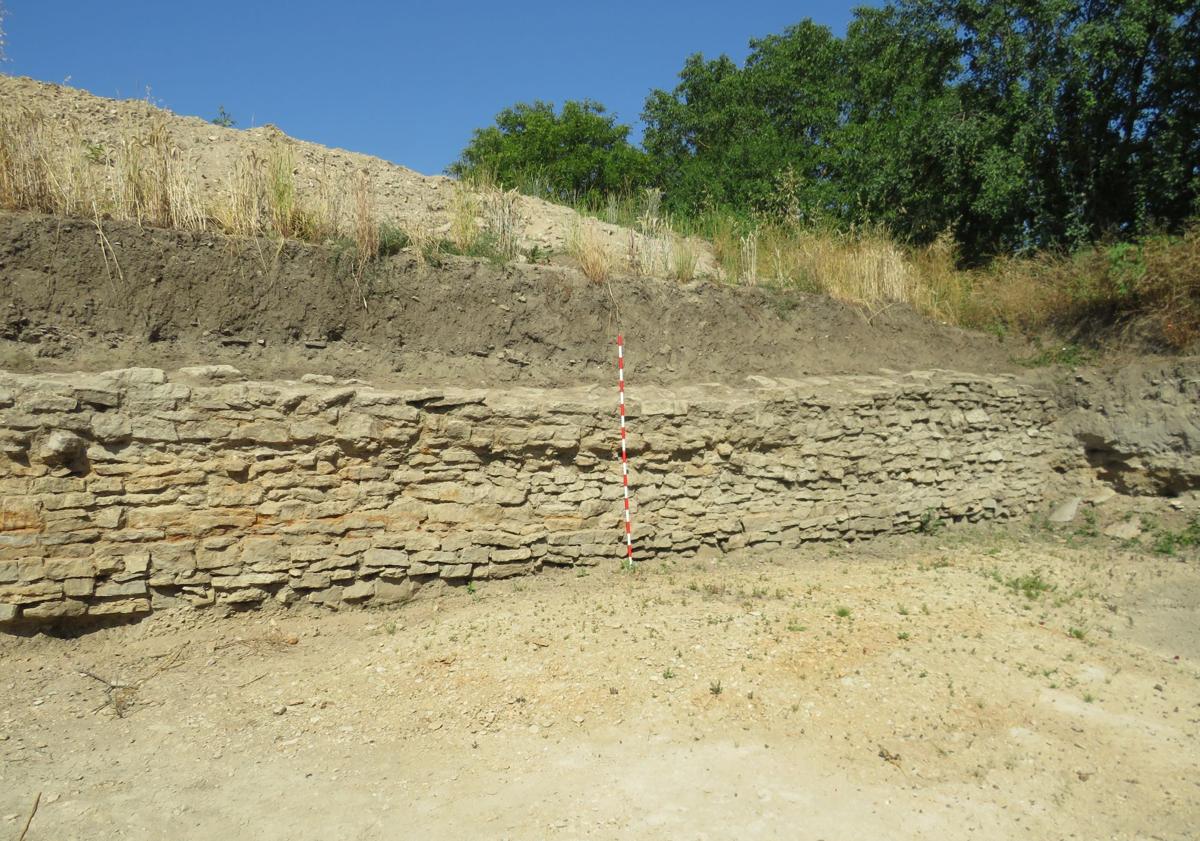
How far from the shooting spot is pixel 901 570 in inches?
310

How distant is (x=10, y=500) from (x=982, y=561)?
316 inches

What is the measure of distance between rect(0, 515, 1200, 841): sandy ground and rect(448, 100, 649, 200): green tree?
1427cm

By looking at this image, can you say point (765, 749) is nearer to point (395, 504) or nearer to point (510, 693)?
point (510, 693)

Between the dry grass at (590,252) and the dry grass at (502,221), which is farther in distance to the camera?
the dry grass at (590,252)

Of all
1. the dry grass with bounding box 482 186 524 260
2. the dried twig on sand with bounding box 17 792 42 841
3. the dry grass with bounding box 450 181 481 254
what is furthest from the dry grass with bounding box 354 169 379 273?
the dried twig on sand with bounding box 17 792 42 841

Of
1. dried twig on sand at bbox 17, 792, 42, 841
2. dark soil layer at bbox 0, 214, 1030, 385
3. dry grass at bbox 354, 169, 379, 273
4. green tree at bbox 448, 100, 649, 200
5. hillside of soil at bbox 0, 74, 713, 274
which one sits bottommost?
dried twig on sand at bbox 17, 792, 42, 841

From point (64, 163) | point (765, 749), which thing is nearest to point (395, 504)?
point (765, 749)

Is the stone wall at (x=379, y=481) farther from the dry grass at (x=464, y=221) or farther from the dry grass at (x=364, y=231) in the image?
the dry grass at (x=464, y=221)

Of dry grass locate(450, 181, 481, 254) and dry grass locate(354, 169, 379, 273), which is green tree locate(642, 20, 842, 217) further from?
dry grass locate(354, 169, 379, 273)

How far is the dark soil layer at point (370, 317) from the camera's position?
6230mm

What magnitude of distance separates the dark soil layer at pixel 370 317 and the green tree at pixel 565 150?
10.7 meters

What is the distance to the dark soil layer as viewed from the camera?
245 inches

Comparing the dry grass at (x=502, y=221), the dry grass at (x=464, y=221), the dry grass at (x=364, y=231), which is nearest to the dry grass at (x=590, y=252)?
the dry grass at (x=502, y=221)

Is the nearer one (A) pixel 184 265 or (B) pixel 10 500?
(B) pixel 10 500
